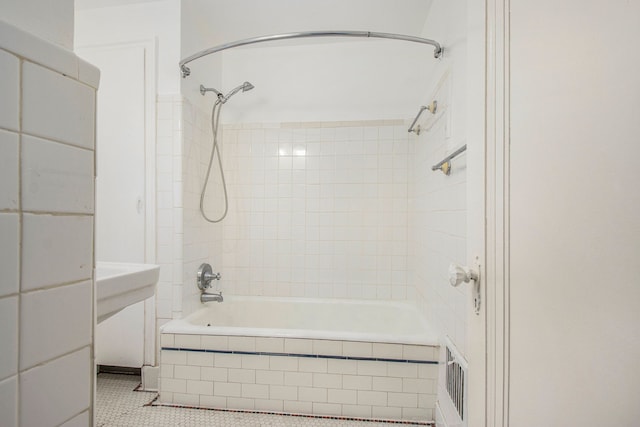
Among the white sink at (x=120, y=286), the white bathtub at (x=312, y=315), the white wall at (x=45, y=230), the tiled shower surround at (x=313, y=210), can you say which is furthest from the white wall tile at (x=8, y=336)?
the tiled shower surround at (x=313, y=210)

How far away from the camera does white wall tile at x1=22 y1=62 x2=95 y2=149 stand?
0.33 meters

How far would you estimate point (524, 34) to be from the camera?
39 centimetres

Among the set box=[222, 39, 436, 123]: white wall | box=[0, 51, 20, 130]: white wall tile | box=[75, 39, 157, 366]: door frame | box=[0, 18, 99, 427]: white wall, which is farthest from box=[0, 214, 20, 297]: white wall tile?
box=[222, 39, 436, 123]: white wall

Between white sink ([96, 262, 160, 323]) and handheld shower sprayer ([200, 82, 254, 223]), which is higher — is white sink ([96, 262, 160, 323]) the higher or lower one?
the lower one

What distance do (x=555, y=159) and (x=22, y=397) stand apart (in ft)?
2.21

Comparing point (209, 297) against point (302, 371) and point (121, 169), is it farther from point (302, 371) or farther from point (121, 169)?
point (121, 169)

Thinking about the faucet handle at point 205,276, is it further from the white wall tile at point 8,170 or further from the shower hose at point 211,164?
the white wall tile at point 8,170

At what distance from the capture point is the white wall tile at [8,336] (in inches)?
11.9

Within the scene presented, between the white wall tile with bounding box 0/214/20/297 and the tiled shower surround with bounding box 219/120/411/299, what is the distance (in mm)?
1848

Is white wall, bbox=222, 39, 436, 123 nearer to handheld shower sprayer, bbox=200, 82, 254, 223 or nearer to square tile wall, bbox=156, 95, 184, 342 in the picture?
handheld shower sprayer, bbox=200, 82, 254, 223

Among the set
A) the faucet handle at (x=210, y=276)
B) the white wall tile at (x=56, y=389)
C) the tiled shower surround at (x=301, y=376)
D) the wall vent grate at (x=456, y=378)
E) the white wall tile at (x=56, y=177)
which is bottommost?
the tiled shower surround at (x=301, y=376)

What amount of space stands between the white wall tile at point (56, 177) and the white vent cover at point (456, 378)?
3.99 ft

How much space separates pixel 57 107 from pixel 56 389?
36cm

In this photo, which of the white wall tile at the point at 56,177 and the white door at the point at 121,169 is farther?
the white door at the point at 121,169
